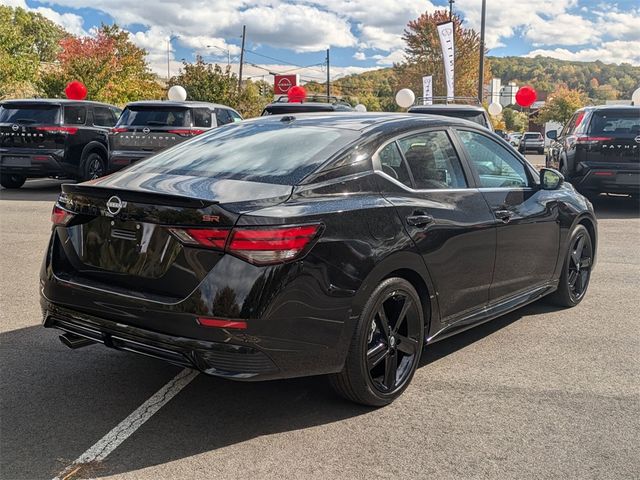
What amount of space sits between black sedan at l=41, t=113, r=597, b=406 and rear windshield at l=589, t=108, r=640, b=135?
7.62 meters

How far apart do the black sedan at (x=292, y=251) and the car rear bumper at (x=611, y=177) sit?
7.34m

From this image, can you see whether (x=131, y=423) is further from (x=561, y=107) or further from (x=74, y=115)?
(x=561, y=107)

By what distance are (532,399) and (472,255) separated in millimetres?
945

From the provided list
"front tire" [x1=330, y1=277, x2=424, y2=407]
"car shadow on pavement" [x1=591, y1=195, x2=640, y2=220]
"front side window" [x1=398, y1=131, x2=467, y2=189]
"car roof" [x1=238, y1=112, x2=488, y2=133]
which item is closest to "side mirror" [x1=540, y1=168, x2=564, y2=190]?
"car roof" [x1=238, y1=112, x2=488, y2=133]

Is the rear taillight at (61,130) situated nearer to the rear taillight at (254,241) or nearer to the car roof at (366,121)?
the car roof at (366,121)

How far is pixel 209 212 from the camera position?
3.10 meters

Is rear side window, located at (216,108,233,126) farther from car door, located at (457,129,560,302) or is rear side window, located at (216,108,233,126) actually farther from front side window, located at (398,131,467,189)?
front side window, located at (398,131,467,189)

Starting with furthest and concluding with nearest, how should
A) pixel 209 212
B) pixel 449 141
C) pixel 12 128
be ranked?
1. pixel 12 128
2. pixel 449 141
3. pixel 209 212

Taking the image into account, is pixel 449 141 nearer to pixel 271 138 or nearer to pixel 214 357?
pixel 271 138

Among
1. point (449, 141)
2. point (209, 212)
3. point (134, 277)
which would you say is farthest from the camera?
point (449, 141)

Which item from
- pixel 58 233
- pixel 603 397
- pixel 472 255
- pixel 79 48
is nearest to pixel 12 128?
pixel 58 233

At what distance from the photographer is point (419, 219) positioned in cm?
382

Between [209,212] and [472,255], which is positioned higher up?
[209,212]

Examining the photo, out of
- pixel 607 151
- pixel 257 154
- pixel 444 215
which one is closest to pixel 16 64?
pixel 607 151
